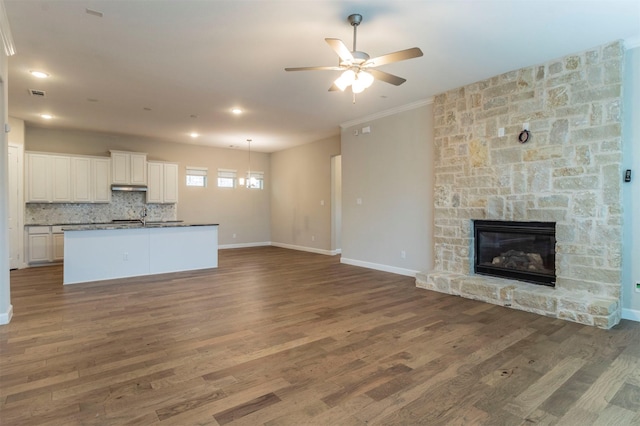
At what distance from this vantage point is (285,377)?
234 centimetres

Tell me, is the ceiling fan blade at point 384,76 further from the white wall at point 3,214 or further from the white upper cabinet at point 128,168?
the white upper cabinet at point 128,168

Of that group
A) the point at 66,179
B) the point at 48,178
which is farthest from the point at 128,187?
the point at 48,178

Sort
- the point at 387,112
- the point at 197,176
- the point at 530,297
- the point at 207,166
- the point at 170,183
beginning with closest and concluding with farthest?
the point at 530,297, the point at 387,112, the point at 170,183, the point at 197,176, the point at 207,166

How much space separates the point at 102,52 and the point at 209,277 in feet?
11.6

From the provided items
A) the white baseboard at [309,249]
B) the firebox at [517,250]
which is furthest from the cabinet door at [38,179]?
the firebox at [517,250]

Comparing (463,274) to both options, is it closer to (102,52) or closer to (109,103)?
(102,52)

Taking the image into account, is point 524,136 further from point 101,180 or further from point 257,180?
point 101,180

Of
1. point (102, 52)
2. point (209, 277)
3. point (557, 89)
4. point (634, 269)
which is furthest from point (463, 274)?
point (102, 52)

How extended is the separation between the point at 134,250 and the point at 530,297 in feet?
19.4

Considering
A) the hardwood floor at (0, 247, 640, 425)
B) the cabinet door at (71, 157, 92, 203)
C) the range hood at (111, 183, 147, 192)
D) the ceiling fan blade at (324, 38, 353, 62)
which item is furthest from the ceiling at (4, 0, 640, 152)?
the hardwood floor at (0, 247, 640, 425)

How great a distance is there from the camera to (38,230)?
6680 millimetres

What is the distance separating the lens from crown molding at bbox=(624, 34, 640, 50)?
→ 3.42 metres

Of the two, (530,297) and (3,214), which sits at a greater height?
(3,214)

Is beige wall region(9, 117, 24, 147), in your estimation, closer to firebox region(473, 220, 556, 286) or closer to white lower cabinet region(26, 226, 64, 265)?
white lower cabinet region(26, 226, 64, 265)
